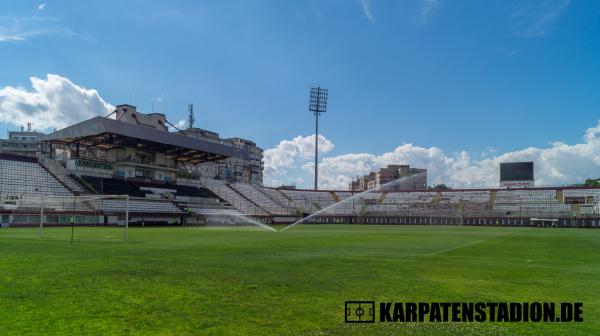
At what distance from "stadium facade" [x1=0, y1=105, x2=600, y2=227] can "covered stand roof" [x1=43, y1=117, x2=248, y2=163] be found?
5.8 inches

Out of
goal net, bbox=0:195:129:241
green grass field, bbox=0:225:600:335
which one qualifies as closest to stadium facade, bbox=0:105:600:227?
goal net, bbox=0:195:129:241

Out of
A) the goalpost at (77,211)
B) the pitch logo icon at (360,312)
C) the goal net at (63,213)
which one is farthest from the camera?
the goalpost at (77,211)

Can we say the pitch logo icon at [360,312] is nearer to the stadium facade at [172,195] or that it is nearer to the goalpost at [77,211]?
the stadium facade at [172,195]

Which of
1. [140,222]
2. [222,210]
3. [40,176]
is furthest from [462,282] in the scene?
[222,210]

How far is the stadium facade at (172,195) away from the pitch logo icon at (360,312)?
33.9 meters

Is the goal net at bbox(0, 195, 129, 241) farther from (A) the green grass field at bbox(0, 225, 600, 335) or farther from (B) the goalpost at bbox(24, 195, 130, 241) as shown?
(A) the green grass field at bbox(0, 225, 600, 335)

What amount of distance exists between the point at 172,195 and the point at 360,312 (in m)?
64.1

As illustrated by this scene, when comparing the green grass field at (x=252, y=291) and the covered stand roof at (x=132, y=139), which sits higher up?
the covered stand roof at (x=132, y=139)

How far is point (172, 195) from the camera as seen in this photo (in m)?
67.2

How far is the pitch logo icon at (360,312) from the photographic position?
635cm

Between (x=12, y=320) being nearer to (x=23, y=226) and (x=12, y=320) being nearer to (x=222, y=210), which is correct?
(x=23, y=226)

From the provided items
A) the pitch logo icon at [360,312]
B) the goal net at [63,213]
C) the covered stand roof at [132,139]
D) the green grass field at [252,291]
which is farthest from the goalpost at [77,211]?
the pitch logo icon at [360,312]

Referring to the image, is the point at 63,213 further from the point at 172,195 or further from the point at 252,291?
the point at 252,291

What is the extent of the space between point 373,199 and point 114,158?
56.7 meters
